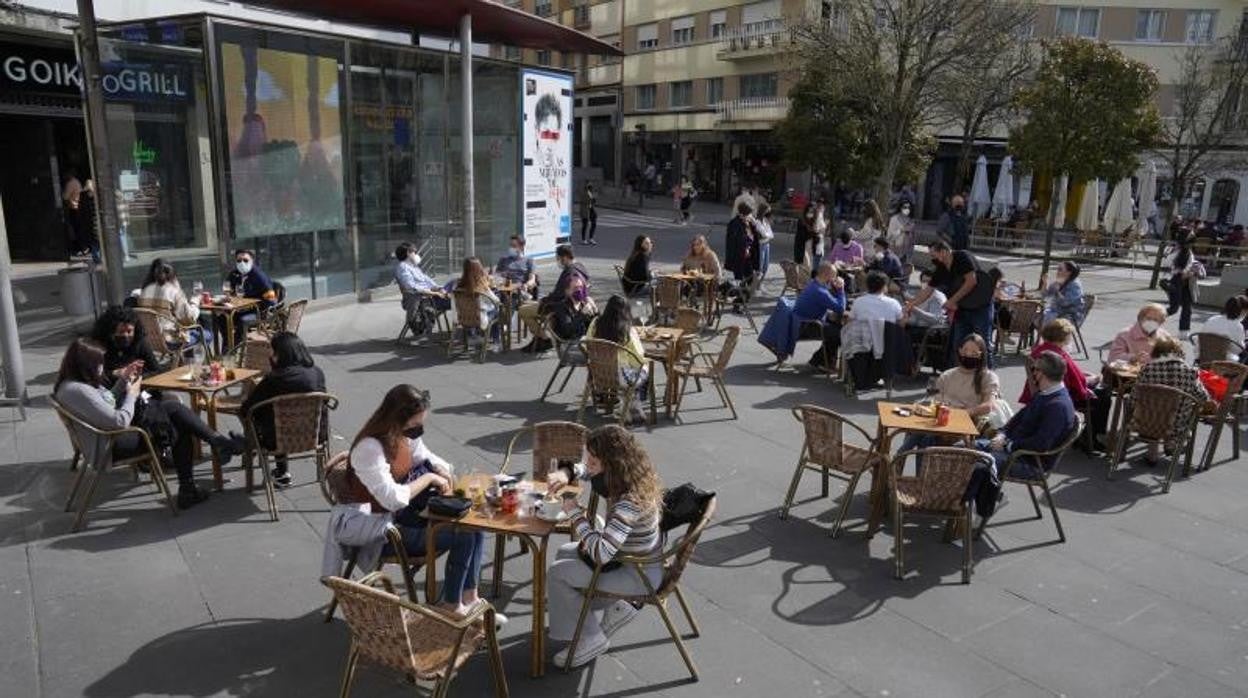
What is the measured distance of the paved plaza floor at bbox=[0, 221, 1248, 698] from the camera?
4.35 m

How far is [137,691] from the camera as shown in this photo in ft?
13.5

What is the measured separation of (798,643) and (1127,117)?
636 inches

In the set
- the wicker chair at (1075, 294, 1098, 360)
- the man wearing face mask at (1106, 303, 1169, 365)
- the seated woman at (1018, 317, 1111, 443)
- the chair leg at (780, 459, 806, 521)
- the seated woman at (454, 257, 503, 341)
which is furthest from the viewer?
the wicker chair at (1075, 294, 1098, 360)

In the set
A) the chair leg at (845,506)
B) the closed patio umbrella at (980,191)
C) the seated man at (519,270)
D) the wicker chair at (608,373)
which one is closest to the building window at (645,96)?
the closed patio umbrella at (980,191)

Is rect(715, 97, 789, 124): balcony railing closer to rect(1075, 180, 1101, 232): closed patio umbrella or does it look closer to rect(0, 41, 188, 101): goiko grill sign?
rect(1075, 180, 1101, 232): closed patio umbrella

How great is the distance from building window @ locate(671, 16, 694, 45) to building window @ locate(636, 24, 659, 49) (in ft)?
3.98

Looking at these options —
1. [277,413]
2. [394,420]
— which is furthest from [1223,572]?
[277,413]

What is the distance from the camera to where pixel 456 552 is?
15.0 feet

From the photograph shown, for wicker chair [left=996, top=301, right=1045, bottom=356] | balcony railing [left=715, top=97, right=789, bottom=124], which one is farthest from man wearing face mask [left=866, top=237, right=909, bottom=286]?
balcony railing [left=715, top=97, right=789, bottom=124]

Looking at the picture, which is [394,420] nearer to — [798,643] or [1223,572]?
[798,643]

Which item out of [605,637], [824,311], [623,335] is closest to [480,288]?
[623,335]

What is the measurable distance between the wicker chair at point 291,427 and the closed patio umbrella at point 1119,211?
21.2 meters

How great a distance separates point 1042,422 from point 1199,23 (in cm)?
3362

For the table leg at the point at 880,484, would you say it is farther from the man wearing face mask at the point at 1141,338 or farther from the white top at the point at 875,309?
the man wearing face mask at the point at 1141,338
